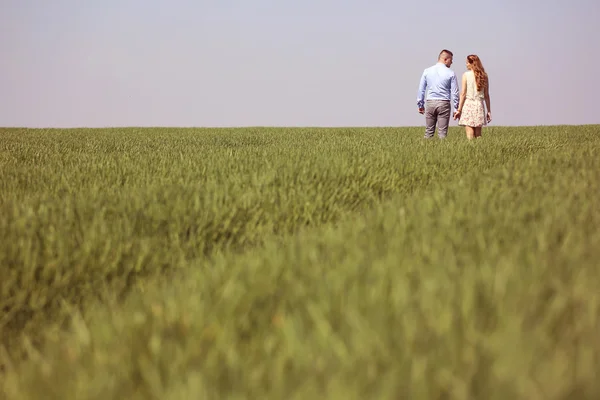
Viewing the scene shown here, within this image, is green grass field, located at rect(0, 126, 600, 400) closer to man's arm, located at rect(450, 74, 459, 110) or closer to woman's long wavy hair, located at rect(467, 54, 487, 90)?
woman's long wavy hair, located at rect(467, 54, 487, 90)

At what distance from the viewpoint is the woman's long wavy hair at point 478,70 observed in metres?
9.99

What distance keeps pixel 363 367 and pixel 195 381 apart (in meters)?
0.36

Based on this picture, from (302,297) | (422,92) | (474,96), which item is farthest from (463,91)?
(302,297)

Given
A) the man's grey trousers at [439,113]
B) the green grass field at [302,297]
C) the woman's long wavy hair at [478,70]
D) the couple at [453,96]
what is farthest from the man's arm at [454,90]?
the green grass field at [302,297]

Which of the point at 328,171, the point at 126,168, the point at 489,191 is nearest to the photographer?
the point at 489,191

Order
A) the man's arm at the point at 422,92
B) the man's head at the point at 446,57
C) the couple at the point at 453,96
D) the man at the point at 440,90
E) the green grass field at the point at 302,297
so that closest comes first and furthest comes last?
1. the green grass field at the point at 302,297
2. the couple at the point at 453,96
3. the man at the point at 440,90
4. the man's head at the point at 446,57
5. the man's arm at the point at 422,92

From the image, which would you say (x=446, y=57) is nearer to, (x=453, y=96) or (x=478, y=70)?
(x=453, y=96)

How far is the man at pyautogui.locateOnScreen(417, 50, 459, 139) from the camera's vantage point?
10.8 metres

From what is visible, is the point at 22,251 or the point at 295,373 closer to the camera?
the point at 295,373

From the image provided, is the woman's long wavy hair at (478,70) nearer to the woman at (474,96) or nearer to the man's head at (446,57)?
the woman at (474,96)

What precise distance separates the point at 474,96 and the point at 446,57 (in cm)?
131

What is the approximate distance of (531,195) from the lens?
303 centimetres

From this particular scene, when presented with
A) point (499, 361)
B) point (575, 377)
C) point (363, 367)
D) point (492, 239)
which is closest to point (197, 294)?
point (363, 367)

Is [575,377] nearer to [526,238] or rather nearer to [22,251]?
[526,238]
